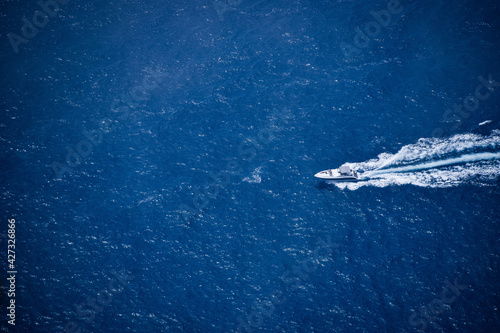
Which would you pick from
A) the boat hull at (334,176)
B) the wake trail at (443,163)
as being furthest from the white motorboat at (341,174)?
the wake trail at (443,163)

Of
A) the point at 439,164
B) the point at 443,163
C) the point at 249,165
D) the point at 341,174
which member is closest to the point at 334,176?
the point at 341,174

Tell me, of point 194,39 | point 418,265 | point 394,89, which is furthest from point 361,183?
point 194,39

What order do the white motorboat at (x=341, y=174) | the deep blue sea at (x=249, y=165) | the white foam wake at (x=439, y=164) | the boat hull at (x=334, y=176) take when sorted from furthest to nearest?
1. the boat hull at (x=334, y=176)
2. the white motorboat at (x=341, y=174)
3. the white foam wake at (x=439, y=164)
4. the deep blue sea at (x=249, y=165)

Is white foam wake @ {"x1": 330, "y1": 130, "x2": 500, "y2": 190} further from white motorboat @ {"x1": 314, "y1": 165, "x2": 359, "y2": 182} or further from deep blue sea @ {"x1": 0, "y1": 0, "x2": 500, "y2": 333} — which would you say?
→ white motorboat @ {"x1": 314, "y1": 165, "x2": 359, "y2": 182}

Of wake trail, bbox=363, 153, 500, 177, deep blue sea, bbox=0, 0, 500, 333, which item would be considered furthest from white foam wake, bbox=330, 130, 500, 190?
deep blue sea, bbox=0, 0, 500, 333

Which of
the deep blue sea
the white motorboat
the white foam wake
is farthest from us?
the white motorboat

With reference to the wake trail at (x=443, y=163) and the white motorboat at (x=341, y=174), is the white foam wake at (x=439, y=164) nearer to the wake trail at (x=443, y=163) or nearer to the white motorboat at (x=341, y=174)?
the wake trail at (x=443, y=163)

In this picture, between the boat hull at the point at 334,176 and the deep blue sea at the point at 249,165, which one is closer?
the deep blue sea at the point at 249,165
